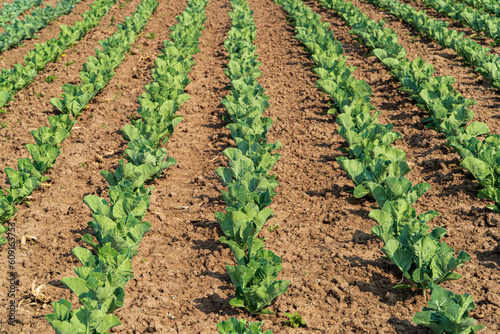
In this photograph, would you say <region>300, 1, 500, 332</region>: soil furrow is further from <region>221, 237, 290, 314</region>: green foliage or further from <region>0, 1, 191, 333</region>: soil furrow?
<region>0, 1, 191, 333</region>: soil furrow

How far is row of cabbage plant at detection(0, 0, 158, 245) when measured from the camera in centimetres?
565

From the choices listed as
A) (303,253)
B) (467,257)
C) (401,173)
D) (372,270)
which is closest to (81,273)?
(303,253)

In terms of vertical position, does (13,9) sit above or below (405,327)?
below

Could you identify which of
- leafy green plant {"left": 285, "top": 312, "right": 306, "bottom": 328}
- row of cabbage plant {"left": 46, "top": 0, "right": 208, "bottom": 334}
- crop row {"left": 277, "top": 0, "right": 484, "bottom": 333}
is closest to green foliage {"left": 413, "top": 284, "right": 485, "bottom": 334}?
crop row {"left": 277, "top": 0, "right": 484, "bottom": 333}

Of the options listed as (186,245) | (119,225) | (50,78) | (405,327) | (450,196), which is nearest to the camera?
(405,327)

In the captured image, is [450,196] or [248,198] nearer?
[248,198]

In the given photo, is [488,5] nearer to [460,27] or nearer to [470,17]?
[460,27]

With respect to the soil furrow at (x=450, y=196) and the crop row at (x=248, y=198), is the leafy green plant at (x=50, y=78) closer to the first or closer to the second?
the crop row at (x=248, y=198)

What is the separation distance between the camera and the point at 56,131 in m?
6.89

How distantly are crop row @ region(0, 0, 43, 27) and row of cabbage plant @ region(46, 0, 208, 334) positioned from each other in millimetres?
8127

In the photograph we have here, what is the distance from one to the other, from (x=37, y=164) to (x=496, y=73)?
297 inches

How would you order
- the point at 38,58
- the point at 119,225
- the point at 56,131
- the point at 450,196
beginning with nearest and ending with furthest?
Answer: the point at 119,225, the point at 450,196, the point at 56,131, the point at 38,58

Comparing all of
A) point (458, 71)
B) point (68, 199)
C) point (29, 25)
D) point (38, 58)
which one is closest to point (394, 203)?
point (68, 199)

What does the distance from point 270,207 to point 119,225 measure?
194 centimetres
